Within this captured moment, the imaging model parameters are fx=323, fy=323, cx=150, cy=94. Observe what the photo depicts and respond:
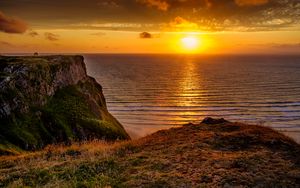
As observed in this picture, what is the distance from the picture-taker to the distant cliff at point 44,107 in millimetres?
39562

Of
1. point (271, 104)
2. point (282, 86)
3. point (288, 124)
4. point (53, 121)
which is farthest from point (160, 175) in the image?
point (282, 86)

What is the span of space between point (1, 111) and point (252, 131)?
104 ft

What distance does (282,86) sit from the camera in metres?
113

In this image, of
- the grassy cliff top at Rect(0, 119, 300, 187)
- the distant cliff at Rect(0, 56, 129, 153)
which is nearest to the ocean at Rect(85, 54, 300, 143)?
the distant cliff at Rect(0, 56, 129, 153)

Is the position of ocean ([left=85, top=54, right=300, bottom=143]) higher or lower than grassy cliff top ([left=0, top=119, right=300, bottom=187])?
lower

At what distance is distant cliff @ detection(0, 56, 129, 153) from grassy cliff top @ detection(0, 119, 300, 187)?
15.8 meters

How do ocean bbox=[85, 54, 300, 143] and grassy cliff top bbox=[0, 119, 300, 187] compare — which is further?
ocean bbox=[85, 54, 300, 143]

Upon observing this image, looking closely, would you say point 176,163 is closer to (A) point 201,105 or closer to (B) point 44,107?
(B) point 44,107

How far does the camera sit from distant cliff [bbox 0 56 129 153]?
39.6 m

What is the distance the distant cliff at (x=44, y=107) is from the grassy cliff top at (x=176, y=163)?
1582 centimetres

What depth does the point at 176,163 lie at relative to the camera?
15906 mm

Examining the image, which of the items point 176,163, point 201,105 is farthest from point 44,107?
point 201,105

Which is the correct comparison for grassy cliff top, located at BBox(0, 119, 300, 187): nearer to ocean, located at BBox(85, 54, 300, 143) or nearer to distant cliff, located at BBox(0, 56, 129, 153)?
distant cliff, located at BBox(0, 56, 129, 153)

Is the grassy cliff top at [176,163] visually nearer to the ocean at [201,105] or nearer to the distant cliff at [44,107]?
the distant cliff at [44,107]
